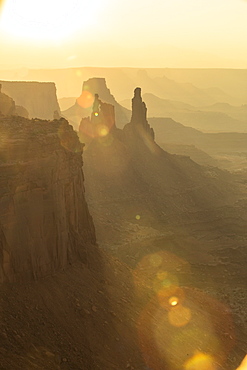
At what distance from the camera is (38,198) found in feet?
61.4

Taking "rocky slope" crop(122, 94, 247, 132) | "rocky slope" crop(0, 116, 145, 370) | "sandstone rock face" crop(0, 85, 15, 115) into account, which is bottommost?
"rocky slope" crop(122, 94, 247, 132)

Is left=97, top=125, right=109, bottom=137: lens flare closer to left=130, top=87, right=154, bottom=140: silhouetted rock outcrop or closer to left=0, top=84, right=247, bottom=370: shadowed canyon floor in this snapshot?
left=130, top=87, right=154, bottom=140: silhouetted rock outcrop

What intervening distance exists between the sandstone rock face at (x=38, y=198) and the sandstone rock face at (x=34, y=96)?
7272 centimetres

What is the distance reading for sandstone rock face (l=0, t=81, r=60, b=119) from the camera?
9158 cm

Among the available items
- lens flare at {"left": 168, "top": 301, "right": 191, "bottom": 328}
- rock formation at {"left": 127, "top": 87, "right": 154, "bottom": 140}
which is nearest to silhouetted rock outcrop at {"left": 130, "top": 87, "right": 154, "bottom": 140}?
rock formation at {"left": 127, "top": 87, "right": 154, "bottom": 140}

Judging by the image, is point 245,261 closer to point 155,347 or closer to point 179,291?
point 179,291

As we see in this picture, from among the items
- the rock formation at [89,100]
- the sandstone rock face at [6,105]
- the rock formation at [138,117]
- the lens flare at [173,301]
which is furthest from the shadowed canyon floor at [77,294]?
the rock formation at [89,100]

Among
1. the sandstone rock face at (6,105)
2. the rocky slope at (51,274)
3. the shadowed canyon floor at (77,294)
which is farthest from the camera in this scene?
the sandstone rock face at (6,105)

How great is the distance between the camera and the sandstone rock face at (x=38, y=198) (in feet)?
57.8

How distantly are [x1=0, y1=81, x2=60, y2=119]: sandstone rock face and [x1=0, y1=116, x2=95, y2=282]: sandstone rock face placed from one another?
2863 inches

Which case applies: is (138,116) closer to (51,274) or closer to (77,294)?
(51,274)

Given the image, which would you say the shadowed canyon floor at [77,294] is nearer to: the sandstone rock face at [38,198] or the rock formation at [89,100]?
the sandstone rock face at [38,198]

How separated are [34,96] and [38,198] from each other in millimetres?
80944

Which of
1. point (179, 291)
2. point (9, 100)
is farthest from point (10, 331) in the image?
point (9, 100)
